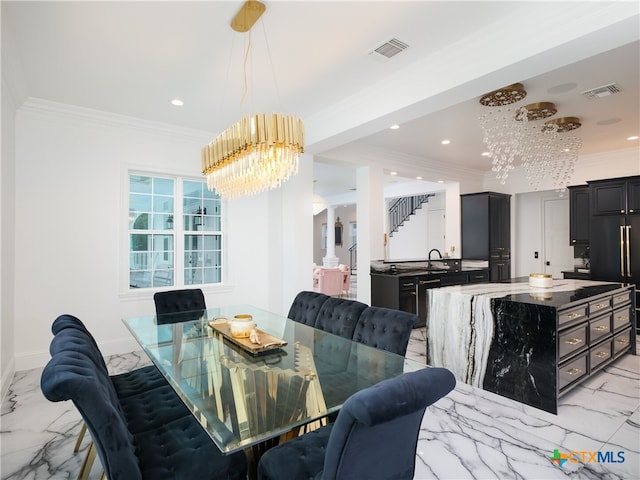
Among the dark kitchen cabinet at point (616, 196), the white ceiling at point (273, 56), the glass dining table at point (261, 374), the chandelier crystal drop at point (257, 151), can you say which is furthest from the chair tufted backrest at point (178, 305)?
the dark kitchen cabinet at point (616, 196)

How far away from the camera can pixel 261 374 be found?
71.6 inches

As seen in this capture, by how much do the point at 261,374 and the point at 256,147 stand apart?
1354 millimetres

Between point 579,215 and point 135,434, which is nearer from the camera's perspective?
point 135,434

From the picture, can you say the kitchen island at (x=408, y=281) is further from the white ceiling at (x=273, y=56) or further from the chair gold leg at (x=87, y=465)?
the chair gold leg at (x=87, y=465)

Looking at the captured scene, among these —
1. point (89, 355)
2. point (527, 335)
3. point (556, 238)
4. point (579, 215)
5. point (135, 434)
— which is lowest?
point (135, 434)

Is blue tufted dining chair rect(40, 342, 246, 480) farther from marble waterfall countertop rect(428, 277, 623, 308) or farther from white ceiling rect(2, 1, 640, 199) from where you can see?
marble waterfall countertop rect(428, 277, 623, 308)

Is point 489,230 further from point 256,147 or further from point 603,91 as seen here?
point 256,147

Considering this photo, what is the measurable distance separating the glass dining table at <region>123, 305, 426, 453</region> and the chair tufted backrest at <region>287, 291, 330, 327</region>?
0.64 ft

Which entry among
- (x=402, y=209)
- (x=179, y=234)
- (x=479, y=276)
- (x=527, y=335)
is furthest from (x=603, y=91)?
(x=402, y=209)

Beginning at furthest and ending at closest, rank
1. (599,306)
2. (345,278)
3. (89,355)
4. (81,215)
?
1. (345,278)
2. (81,215)
3. (599,306)
4. (89,355)

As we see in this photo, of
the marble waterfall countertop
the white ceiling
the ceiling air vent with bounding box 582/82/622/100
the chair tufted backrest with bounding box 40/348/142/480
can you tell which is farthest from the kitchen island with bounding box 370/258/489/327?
the chair tufted backrest with bounding box 40/348/142/480

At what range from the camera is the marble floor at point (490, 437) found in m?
2.04

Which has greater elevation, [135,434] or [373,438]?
[373,438]

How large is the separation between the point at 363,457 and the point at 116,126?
4479mm
